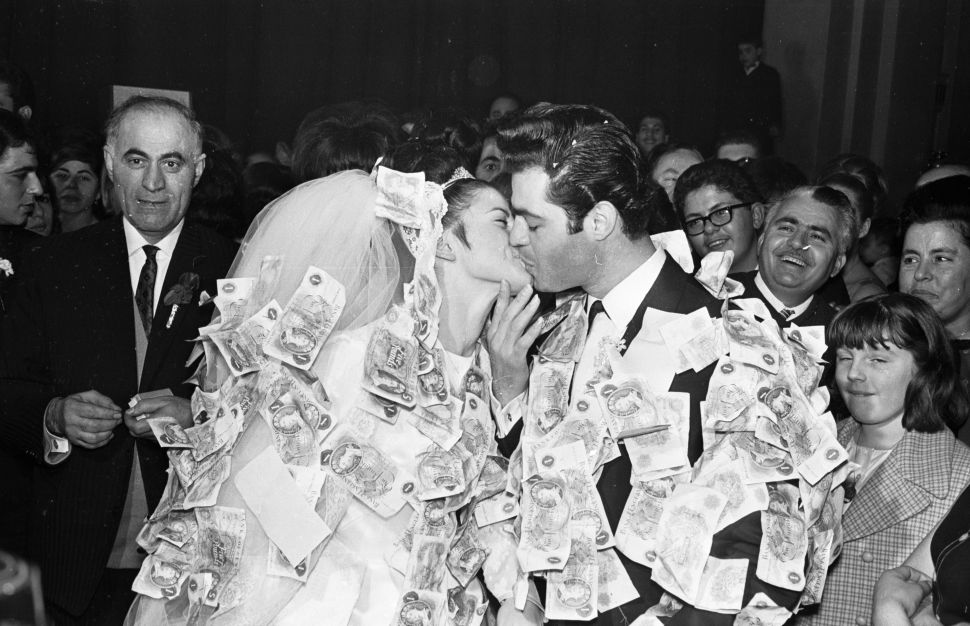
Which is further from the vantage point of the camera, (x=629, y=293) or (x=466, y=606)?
(x=466, y=606)

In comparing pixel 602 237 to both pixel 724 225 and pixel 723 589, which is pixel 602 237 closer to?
pixel 723 589

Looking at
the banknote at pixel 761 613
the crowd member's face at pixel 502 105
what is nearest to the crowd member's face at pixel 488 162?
the banknote at pixel 761 613

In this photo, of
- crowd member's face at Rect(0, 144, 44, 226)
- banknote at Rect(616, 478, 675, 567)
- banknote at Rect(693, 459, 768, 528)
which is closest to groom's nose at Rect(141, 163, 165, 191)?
crowd member's face at Rect(0, 144, 44, 226)

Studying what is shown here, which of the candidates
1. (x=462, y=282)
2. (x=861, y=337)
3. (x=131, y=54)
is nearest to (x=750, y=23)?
(x=131, y=54)

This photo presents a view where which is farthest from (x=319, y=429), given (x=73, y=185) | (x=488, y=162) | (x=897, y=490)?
(x=73, y=185)

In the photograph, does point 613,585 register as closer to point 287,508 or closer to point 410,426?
point 410,426

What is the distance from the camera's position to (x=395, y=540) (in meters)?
2.32

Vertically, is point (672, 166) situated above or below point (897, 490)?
above

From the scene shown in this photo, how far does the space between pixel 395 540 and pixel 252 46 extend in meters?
5.18

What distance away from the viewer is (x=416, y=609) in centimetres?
231

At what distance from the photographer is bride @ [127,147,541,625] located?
2.21 meters

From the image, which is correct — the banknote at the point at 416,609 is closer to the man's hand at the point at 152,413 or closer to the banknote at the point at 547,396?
the banknote at the point at 547,396

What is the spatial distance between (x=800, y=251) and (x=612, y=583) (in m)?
1.73

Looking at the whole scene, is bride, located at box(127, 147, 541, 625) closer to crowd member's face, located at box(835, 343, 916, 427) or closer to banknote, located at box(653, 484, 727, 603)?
banknote, located at box(653, 484, 727, 603)
